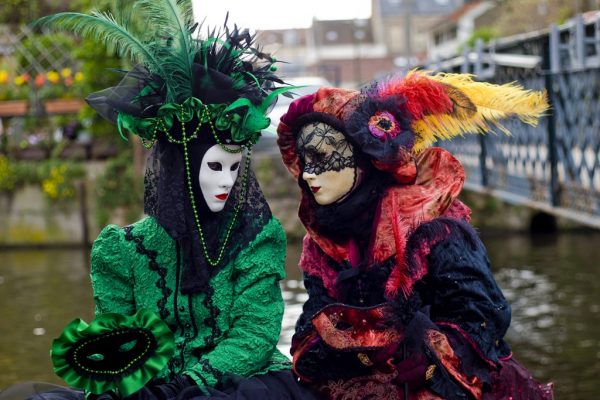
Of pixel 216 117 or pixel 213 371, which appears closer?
pixel 213 371

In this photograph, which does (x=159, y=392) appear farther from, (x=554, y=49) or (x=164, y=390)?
(x=554, y=49)

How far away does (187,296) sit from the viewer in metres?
3.78

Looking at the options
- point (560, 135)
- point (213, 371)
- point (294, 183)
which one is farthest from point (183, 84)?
point (294, 183)

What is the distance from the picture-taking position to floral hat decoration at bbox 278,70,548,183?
11.9 ft

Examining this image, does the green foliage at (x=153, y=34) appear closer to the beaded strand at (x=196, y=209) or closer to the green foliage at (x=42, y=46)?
the beaded strand at (x=196, y=209)

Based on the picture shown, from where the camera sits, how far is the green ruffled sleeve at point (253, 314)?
3.62m

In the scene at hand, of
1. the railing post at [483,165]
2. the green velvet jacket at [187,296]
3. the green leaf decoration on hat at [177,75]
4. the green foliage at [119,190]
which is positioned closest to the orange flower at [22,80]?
the green foliage at [119,190]

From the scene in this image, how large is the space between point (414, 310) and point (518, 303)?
23.5 ft

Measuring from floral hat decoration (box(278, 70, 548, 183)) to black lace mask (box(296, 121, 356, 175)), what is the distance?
4cm

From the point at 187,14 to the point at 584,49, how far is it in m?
3.60

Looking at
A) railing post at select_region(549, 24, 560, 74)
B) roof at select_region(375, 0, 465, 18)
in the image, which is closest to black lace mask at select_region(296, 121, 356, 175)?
railing post at select_region(549, 24, 560, 74)

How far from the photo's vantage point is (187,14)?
12.8 feet

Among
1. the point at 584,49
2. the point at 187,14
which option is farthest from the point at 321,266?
the point at 584,49

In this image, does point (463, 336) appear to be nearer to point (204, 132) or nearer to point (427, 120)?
point (427, 120)
